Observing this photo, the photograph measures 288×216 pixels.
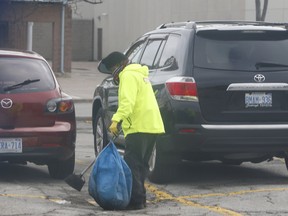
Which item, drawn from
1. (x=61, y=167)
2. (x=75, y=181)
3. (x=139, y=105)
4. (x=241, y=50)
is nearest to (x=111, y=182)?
(x=75, y=181)

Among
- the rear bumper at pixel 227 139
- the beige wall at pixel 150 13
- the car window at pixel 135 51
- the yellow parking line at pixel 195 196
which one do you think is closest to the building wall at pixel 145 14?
the beige wall at pixel 150 13

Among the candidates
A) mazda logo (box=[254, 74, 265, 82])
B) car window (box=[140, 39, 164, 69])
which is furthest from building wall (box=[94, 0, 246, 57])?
mazda logo (box=[254, 74, 265, 82])

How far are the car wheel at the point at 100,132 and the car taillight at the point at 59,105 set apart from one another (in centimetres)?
143

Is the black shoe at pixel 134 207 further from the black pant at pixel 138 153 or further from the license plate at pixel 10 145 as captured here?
the license plate at pixel 10 145

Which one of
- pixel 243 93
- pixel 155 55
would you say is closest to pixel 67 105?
pixel 155 55

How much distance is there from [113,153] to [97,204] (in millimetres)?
635

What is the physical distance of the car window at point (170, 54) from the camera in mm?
10850

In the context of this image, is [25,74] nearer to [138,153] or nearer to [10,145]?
[10,145]

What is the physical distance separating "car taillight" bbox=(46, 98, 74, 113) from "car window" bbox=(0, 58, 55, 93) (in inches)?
8.0

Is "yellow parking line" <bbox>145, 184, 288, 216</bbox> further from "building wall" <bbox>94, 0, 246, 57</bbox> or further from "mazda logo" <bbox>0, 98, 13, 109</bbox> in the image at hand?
"building wall" <bbox>94, 0, 246, 57</bbox>

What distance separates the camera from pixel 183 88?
10.4 m

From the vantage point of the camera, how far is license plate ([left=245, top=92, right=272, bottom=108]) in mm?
10523

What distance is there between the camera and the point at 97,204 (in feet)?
31.2

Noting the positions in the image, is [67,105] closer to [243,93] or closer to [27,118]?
[27,118]
